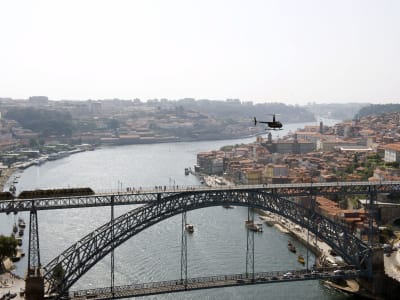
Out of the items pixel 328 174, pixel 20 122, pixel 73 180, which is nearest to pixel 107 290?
pixel 328 174

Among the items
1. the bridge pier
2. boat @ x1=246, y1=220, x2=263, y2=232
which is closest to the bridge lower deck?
the bridge pier

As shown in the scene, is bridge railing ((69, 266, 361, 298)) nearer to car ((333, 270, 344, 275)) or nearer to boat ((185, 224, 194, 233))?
car ((333, 270, 344, 275))

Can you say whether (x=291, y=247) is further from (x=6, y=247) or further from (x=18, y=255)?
(x=6, y=247)

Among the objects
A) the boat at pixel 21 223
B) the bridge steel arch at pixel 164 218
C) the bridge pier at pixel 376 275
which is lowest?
the boat at pixel 21 223

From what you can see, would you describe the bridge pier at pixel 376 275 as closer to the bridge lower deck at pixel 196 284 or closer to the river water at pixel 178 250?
the bridge lower deck at pixel 196 284

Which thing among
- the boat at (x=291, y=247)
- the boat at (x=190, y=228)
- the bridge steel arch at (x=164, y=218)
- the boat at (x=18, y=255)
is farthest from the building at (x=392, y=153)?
the boat at (x=18, y=255)
